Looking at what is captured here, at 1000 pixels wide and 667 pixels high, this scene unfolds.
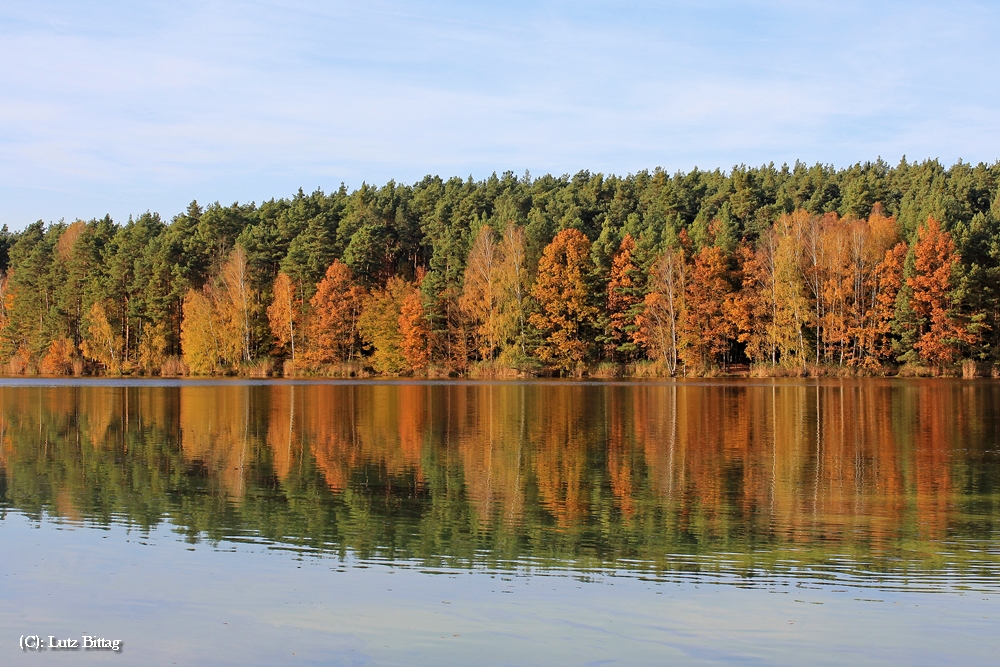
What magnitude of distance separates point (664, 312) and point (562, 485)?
64417 millimetres

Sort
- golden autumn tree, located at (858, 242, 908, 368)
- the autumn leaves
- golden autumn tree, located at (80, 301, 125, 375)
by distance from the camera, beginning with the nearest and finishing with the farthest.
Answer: golden autumn tree, located at (858, 242, 908, 368) → the autumn leaves → golden autumn tree, located at (80, 301, 125, 375)

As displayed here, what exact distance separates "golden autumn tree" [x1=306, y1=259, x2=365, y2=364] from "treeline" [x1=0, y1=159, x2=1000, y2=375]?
22cm

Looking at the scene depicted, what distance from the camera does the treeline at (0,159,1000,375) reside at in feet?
262

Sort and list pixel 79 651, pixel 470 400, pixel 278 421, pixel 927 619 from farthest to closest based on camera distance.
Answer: pixel 470 400
pixel 278 421
pixel 927 619
pixel 79 651

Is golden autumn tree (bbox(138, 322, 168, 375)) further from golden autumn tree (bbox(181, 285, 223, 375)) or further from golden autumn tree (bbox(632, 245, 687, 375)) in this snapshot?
golden autumn tree (bbox(632, 245, 687, 375))

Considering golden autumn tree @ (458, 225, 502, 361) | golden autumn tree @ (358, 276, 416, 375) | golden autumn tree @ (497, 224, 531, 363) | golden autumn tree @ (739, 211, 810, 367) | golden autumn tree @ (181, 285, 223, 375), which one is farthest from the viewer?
golden autumn tree @ (181, 285, 223, 375)

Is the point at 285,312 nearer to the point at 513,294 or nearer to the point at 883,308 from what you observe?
the point at 513,294

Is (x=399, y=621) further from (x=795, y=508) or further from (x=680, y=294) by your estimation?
(x=680, y=294)

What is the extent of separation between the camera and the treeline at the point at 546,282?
79.8m

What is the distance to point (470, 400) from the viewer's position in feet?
165

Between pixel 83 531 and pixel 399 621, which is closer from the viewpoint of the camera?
pixel 399 621

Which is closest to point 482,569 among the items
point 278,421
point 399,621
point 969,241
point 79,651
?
point 399,621

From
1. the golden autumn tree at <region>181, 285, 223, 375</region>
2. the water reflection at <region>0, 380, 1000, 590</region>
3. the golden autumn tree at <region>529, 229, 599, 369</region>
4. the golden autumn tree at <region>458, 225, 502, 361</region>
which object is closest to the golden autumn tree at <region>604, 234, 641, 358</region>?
the golden autumn tree at <region>529, 229, 599, 369</region>

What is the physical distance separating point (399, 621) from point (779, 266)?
244ft
